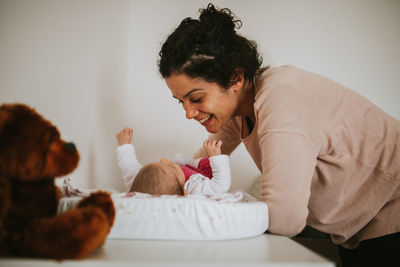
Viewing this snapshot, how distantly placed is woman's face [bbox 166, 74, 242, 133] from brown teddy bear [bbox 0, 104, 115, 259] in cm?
52

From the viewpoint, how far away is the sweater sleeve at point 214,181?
3.37 ft

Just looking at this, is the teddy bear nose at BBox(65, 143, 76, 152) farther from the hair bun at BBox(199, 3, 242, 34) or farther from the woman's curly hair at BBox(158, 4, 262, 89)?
the hair bun at BBox(199, 3, 242, 34)

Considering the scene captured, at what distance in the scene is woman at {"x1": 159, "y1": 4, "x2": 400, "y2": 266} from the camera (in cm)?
81

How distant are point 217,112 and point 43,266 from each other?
0.72 metres

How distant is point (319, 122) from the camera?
2.72 ft

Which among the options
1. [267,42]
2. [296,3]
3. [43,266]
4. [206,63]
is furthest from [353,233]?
[296,3]

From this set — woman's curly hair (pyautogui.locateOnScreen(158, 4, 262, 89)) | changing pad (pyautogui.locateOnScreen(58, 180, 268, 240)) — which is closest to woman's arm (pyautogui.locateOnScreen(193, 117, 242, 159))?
woman's curly hair (pyautogui.locateOnScreen(158, 4, 262, 89))

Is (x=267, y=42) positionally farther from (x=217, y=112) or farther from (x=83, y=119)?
(x=83, y=119)

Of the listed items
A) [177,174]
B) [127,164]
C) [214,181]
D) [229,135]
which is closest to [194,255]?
[177,174]

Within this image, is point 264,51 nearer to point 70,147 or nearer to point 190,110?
point 190,110

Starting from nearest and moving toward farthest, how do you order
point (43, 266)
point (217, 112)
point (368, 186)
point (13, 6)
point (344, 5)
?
point (43, 266) < point (13, 6) < point (368, 186) < point (217, 112) < point (344, 5)

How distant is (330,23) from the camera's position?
1.81m

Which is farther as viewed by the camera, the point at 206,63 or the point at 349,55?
the point at 349,55

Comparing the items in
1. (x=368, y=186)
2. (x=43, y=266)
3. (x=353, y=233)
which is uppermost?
(x=43, y=266)
